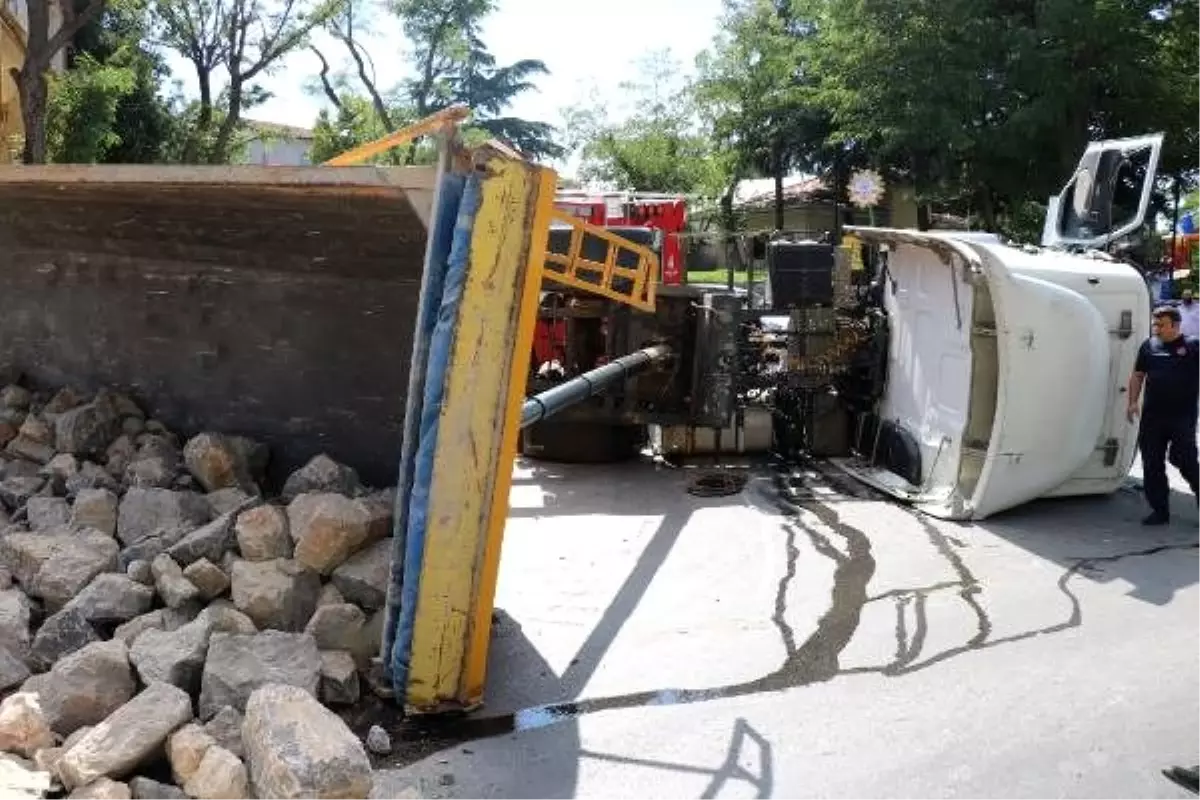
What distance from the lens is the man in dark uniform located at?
6.46 meters

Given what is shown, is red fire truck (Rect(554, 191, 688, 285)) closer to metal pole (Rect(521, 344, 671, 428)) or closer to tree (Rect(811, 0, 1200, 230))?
metal pole (Rect(521, 344, 671, 428))

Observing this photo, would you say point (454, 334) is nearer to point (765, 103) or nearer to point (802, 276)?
point (802, 276)

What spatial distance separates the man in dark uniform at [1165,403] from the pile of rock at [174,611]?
4590 millimetres

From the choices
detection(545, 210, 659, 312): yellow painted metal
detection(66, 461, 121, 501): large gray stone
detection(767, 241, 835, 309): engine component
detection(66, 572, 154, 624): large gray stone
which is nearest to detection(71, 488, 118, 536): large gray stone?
detection(66, 461, 121, 501): large gray stone

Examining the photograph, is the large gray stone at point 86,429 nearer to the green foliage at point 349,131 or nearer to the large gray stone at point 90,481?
the large gray stone at point 90,481

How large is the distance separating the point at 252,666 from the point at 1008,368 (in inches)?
174

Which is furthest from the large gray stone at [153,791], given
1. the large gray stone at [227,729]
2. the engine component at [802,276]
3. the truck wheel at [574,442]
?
the engine component at [802,276]

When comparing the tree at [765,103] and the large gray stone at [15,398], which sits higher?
the tree at [765,103]

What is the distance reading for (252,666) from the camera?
3.57 metres

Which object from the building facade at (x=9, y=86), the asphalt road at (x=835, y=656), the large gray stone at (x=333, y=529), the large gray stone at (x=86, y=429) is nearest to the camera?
the asphalt road at (x=835, y=656)

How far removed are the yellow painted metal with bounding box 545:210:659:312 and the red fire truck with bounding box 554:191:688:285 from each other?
3.32 m

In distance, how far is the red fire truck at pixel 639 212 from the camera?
1142 centimetres

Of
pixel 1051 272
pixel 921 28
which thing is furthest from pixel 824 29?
pixel 1051 272

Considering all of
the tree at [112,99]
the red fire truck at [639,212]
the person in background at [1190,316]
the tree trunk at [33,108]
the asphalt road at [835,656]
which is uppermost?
the tree at [112,99]
